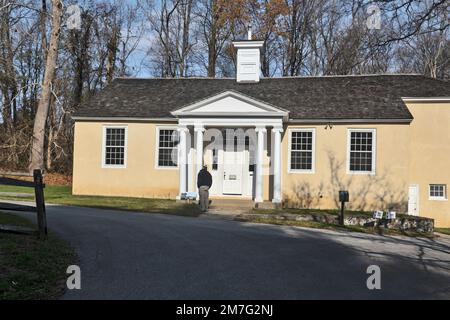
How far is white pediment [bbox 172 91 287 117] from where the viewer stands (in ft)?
65.3

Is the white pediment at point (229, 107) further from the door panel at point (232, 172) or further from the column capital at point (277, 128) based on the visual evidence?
the door panel at point (232, 172)

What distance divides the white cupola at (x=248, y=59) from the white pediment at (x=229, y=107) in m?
4.88

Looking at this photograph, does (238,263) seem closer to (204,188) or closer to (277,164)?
(204,188)

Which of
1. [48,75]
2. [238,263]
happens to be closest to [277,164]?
[238,263]

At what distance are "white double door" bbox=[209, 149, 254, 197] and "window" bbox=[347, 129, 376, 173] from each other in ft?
14.9

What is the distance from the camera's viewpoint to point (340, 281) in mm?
7172

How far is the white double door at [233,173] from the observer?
21.8 meters

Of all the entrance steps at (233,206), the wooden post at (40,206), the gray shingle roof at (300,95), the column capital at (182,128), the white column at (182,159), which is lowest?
the entrance steps at (233,206)

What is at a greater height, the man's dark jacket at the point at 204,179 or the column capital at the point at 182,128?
the column capital at the point at 182,128

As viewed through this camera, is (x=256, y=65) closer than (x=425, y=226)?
No

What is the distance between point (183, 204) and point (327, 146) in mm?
7024

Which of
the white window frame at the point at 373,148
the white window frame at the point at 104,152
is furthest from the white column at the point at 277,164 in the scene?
the white window frame at the point at 104,152
